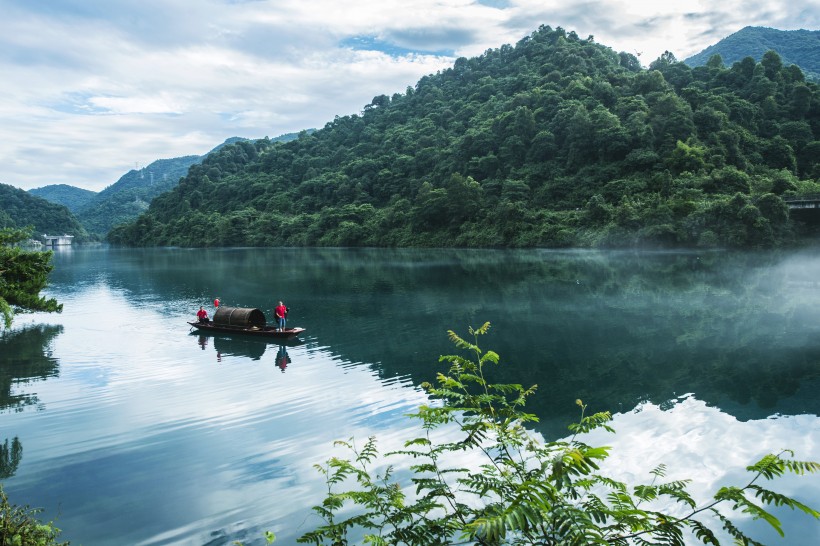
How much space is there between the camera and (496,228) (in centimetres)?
9350

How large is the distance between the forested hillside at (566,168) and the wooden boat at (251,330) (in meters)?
58.7

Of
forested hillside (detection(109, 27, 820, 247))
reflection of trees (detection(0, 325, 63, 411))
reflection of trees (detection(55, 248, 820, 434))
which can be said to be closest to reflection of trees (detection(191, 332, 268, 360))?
reflection of trees (detection(55, 248, 820, 434))

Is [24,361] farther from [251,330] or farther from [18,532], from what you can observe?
[18,532]

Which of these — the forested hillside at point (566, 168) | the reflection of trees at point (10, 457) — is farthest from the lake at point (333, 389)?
the forested hillside at point (566, 168)

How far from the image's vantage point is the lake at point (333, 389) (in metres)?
11.7

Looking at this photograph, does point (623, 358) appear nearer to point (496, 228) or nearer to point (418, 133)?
point (496, 228)

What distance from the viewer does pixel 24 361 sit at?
24.8 metres

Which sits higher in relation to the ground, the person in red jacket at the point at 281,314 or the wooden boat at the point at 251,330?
the person in red jacket at the point at 281,314

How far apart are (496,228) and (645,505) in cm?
8479

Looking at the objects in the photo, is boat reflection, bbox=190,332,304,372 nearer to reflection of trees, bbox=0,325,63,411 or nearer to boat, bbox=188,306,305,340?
boat, bbox=188,306,305,340

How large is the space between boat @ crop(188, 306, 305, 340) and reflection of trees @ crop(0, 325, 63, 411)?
8031 millimetres

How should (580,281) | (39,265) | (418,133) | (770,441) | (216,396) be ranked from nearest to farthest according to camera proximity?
1. (770,441)
2. (216,396)
3. (39,265)
4. (580,281)
5. (418,133)

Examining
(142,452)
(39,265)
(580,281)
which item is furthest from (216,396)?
(580,281)

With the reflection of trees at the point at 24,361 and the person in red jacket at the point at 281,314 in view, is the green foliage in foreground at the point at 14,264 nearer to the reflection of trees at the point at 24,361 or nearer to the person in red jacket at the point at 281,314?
the reflection of trees at the point at 24,361
